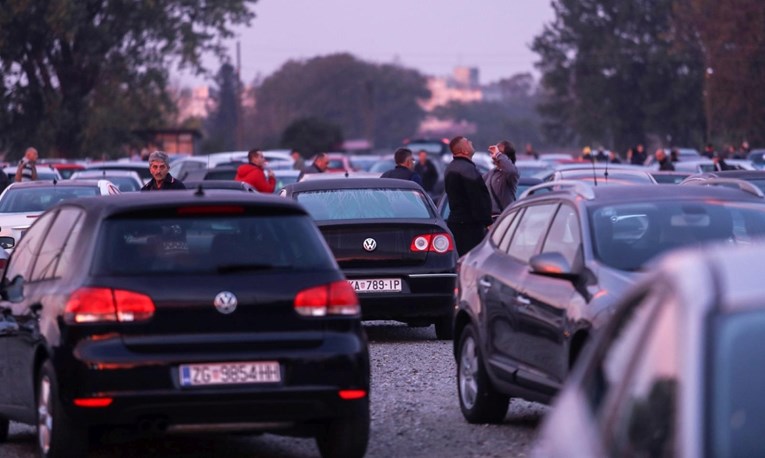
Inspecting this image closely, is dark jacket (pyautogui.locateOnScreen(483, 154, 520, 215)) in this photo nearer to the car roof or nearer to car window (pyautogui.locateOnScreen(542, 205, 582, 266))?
the car roof

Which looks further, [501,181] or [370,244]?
[501,181]

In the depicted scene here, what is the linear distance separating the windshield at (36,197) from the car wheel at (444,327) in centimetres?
714

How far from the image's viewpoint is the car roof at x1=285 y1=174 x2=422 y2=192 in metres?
15.6

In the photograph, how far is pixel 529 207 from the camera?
9.73 meters

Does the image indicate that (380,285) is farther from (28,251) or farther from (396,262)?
(28,251)

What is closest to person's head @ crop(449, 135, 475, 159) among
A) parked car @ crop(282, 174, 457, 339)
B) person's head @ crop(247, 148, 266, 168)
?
parked car @ crop(282, 174, 457, 339)

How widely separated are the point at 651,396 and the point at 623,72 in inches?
3991

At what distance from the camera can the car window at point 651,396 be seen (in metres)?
3.46

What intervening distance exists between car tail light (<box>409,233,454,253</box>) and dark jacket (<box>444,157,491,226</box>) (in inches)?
96.0

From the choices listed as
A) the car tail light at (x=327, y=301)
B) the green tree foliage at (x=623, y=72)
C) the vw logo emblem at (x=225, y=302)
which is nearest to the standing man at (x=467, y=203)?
the car tail light at (x=327, y=301)

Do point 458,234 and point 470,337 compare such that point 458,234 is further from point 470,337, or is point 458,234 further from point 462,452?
point 462,452

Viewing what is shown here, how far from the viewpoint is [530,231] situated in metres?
9.54

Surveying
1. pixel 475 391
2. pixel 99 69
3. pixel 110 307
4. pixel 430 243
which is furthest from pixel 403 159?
pixel 99 69

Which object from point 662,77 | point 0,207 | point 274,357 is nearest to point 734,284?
point 274,357
